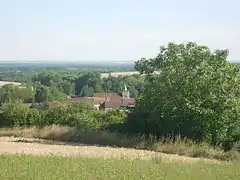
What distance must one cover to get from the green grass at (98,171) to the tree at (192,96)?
10.2 m

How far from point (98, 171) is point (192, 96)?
1242 centimetres

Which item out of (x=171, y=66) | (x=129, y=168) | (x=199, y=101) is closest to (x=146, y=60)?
(x=171, y=66)

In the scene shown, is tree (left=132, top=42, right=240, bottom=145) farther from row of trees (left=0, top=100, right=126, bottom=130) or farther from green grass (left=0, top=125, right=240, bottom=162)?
row of trees (left=0, top=100, right=126, bottom=130)

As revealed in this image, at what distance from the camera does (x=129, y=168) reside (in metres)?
8.91

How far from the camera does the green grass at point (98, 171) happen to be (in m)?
7.86

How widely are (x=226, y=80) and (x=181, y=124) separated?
2.73 metres

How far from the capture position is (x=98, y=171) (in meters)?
8.45

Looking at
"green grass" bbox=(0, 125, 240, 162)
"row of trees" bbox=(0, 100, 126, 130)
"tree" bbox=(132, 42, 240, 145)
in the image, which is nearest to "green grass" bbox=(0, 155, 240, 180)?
"green grass" bbox=(0, 125, 240, 162)

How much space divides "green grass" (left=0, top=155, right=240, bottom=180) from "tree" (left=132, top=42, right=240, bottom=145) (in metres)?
10.2

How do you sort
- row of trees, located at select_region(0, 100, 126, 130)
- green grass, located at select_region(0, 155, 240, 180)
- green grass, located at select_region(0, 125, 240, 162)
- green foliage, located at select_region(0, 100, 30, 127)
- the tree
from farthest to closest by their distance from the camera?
green foliage, located at select_region(0, 100, 30, 127) → row of trees, located at select_region(0, 100, 126, 130) → the tree → green grass, located at select_region(0, 125, 240, 162) → green grass, located at select_region(0, 155, 240, 180)

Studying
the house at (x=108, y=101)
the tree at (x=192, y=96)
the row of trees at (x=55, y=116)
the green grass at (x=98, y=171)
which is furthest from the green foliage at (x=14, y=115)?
the house at (x=108, y=101)

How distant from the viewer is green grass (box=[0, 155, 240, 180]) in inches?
309

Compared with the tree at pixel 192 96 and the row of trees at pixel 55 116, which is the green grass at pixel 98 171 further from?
the row of trees at pixel 55 116

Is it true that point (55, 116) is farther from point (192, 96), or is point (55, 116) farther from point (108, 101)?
point (108, 101)
